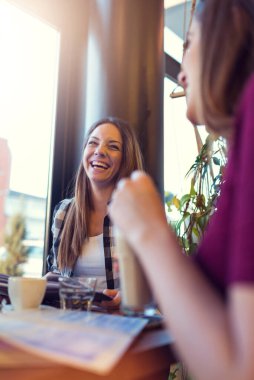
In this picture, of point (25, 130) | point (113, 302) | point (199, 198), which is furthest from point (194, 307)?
point (25, 130)

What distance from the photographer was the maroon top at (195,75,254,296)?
52 centimetres

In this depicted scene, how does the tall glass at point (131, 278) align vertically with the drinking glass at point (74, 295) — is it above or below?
above

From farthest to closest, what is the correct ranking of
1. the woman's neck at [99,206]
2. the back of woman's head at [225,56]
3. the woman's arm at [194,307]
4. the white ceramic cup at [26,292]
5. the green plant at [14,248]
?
the green plant at [14,248] → the woman's neck at [99,206] → the white ceramic cup at [26,292] → the back of woman's head at [225,56] → the woman's arm at [194,307]

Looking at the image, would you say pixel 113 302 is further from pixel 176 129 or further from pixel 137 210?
pixel 176 129

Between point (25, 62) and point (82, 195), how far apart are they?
102 cm

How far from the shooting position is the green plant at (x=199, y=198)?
232 centimetres

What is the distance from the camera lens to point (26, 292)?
0.99 m

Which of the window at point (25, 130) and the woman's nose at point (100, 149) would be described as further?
the window at point (25, 130)

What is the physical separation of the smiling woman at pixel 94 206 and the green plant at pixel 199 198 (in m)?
0.41

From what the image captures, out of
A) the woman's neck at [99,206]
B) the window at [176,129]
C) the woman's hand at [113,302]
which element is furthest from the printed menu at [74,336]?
the window at [176,129]

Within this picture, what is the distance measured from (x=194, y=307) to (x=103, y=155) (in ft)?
5.34

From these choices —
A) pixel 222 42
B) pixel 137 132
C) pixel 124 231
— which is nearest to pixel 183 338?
pixel 124 231

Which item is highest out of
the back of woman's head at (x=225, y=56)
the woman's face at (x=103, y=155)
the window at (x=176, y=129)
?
the window at (x=176, y=129)

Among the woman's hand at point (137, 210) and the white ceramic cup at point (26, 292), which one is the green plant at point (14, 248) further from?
the woman's hand at point (137, 210)
